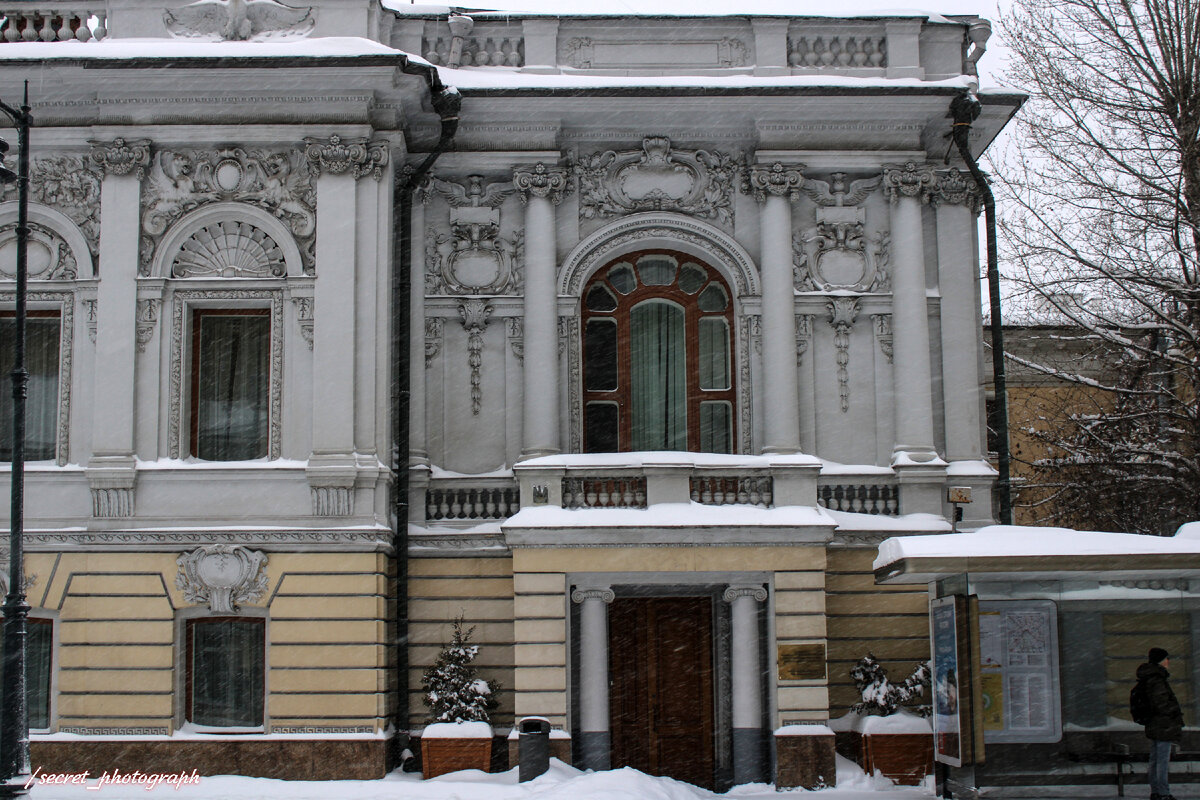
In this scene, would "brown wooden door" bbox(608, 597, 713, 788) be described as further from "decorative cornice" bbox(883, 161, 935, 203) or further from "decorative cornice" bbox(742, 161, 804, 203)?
"decorative cornice" bbox(883, 161, 935, 203)

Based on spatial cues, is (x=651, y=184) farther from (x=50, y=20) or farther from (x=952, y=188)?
(x=50, y=20)

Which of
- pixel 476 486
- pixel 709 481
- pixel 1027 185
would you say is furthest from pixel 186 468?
pixel 1027 185

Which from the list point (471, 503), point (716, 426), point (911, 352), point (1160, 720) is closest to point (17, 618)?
point (471, 503)

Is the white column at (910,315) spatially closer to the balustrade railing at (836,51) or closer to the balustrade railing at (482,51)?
the balustrade railing at (836,51)

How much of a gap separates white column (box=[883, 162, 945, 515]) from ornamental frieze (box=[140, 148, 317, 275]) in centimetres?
832

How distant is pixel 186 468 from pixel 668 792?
24.6 feet

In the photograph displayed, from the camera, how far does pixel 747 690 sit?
1680 cm

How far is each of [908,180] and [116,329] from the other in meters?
11.3

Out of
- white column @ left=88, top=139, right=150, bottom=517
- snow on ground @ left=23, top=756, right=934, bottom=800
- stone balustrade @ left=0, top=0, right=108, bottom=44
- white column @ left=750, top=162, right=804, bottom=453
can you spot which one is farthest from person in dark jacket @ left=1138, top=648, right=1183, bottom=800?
stone balustrade @ left=0, top=0, right=108, bottom=44

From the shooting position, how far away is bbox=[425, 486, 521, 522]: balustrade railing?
1816cm

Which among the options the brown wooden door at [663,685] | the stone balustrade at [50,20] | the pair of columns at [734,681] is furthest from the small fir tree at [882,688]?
the stone balustrade at [50,20]

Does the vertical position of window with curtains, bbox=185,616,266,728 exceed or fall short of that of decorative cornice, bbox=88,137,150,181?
it falls short

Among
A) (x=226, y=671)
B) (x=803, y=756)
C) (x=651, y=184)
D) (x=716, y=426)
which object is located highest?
(x=651, y=184)

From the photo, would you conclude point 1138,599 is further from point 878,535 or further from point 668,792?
point 668,792
